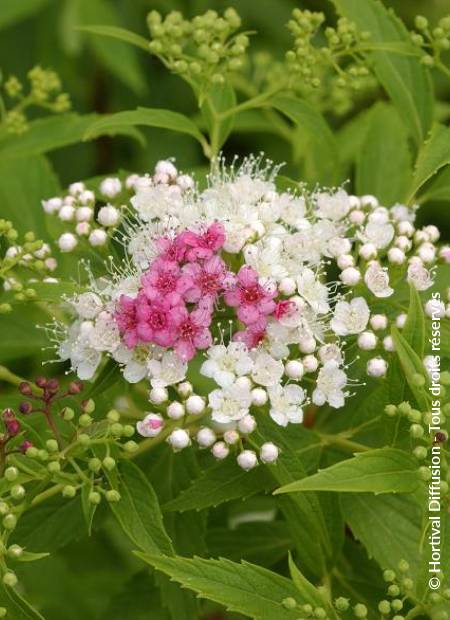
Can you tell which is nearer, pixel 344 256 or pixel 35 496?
pixel 35 496

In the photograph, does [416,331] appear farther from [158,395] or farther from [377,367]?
[158,395]

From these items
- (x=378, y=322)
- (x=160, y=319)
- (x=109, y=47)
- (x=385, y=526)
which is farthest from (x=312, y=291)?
(x=109, y=47)

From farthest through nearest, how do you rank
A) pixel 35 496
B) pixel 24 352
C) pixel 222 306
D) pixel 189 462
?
pixel 24 352 < pixel 189 462 < pixel 222 306 < pixel 35 496

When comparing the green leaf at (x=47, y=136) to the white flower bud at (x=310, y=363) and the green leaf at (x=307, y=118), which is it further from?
the white flower bud at (x=310, y=363)

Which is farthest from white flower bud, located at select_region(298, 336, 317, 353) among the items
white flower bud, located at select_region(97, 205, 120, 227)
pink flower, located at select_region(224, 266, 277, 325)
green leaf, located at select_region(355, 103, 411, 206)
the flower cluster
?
green leaf, located at select_region(355, 103, 411, 206)

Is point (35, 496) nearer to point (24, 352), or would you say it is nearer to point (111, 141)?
point (24, 352)

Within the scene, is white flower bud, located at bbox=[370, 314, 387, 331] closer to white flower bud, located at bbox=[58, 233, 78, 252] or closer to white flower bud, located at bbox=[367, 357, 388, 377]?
white flower bud, located at bbox=[367, 357, 388, 377]

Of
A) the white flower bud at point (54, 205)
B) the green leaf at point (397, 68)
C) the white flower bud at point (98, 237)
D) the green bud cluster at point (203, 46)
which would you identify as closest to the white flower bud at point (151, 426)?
the white flower bud at point (98, 237)

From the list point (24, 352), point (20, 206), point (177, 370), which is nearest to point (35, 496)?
point (177, 370)
